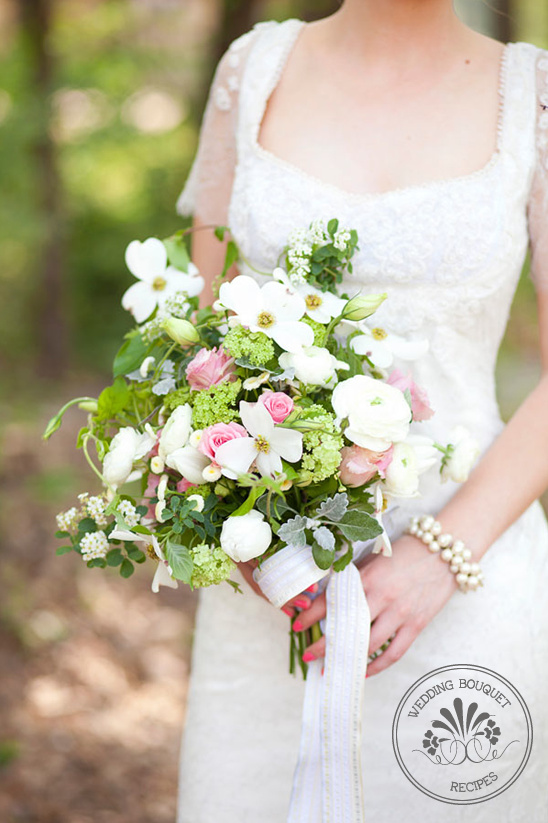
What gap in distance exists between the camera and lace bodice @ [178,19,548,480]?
1.74 metres

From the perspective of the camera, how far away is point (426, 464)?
1.54 metres

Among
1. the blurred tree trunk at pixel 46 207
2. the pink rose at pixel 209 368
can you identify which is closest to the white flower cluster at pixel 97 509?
the pink rose at pixel 209 368

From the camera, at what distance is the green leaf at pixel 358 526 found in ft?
4.63

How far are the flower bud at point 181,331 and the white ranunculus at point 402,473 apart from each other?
41cm

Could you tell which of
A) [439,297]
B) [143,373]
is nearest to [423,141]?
[439,297]

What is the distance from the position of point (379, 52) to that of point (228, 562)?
1.19 m

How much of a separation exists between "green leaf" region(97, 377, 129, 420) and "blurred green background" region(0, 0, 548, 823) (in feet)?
3.90

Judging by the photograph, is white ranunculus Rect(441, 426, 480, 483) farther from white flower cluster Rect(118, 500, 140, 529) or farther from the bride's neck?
the bride's neck

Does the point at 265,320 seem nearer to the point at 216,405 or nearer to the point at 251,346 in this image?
the point at 251,346

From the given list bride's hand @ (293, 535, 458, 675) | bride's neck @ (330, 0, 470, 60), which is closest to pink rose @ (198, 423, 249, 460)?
bride's hand @ (293, 535, 458, 675)

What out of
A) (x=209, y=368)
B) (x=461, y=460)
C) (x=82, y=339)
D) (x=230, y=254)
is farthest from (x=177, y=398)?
(x=82, y=339)

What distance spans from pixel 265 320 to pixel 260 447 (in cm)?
22

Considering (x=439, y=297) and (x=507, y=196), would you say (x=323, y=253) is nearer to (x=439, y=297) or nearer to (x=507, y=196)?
(x=439, y=297)

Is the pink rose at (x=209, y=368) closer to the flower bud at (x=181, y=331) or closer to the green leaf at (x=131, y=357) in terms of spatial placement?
the flower bud at (x=181, y=331)
